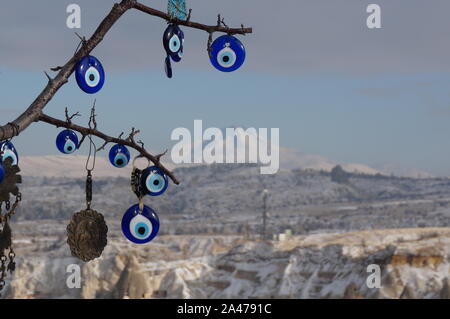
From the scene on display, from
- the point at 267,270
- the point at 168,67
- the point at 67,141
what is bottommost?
the point at 267,270

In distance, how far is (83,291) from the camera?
123 meters

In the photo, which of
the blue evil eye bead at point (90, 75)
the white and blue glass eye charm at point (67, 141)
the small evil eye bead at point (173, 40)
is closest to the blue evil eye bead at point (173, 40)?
the small evil eye bead at point (173, 40)

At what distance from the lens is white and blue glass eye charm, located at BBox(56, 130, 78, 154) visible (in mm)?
8977

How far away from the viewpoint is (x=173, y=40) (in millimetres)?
8359

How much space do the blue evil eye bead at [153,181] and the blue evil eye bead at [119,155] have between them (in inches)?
24.3

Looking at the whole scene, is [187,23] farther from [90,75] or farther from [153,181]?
[153,181]

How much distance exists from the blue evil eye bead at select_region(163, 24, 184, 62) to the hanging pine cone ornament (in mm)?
1520

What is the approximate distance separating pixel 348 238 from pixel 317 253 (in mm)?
16423

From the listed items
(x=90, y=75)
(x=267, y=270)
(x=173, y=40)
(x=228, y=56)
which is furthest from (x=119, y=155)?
(x=267, y=270)

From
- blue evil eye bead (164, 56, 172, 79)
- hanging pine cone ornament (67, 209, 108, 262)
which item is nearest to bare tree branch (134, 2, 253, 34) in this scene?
blue evil eye bead (164, 56, 172, 79)

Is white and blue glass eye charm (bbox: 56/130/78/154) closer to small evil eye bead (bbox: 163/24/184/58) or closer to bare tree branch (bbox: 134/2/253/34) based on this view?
small evil eye bead (bbox: 163/24/184/58)

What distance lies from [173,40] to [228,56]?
61 centimetres
